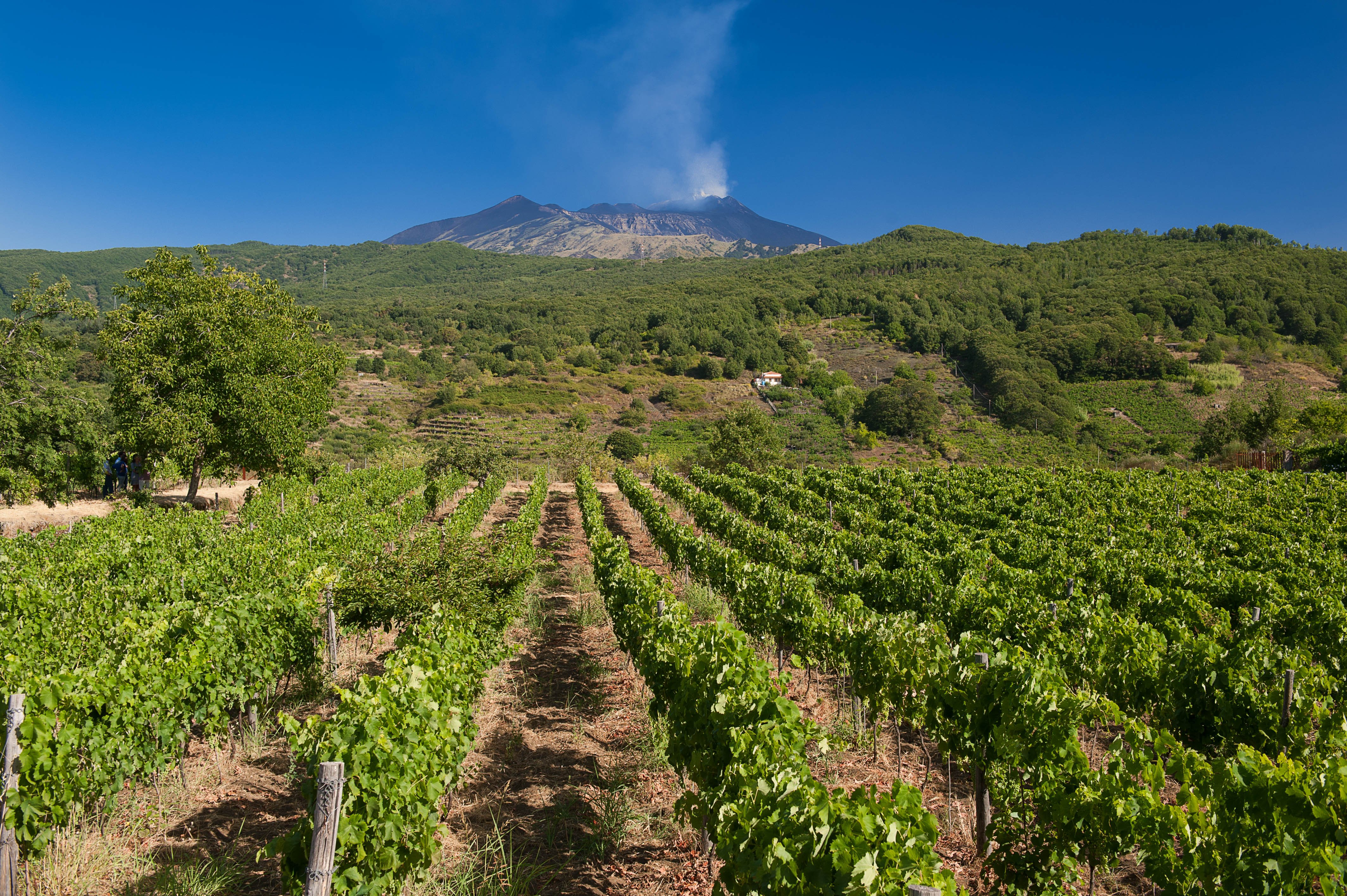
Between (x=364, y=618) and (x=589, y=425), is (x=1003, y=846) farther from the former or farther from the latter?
(x=589, y=425)

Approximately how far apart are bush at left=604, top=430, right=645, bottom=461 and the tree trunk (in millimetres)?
38474

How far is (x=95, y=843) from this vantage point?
459cm

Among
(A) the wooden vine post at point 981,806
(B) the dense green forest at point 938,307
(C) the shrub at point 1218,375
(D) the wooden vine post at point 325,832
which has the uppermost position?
(B) the dense green forest at point 938,307

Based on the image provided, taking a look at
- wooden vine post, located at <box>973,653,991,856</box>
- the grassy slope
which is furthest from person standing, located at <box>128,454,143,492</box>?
the grassy slope

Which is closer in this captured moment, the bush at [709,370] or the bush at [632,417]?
the bush at [632,417]

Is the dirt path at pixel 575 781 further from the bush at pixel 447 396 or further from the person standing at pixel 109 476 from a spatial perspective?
the bush at pixel 447 396

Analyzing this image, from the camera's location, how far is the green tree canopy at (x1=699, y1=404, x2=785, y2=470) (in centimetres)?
4038

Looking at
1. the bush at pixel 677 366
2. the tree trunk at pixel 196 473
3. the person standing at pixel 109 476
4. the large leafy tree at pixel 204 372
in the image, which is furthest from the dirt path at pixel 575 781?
the bush at pixel 677 366

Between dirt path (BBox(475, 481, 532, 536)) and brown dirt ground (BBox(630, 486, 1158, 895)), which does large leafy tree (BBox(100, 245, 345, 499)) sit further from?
brown dirt ground (BBox(630, 486, 1158, 895))

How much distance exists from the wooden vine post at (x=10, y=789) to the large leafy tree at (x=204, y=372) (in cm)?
1585

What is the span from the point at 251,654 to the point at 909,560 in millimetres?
10517

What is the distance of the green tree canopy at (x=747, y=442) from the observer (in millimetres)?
40375

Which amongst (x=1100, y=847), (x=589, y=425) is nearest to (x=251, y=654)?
(x=1100, y=847)

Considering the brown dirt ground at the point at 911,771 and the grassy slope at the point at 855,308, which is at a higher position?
the grassy slope at the point at 855,308
